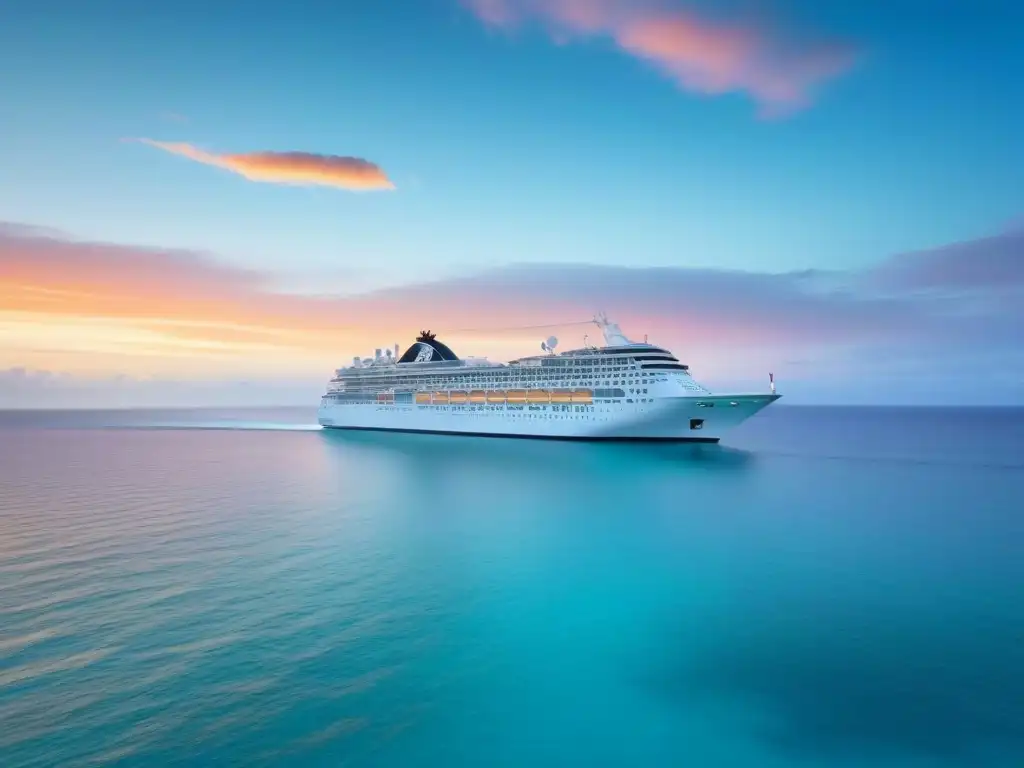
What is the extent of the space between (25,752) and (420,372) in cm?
7471

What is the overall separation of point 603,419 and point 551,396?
8188 millimetres

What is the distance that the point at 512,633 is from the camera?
14.2 meters

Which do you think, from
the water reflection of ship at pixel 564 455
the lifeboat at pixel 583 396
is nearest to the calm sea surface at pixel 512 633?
the water reflection of ship at pixel 564 455

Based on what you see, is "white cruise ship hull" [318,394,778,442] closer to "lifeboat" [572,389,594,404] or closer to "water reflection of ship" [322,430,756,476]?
"lifeboat" [572,389,594,404]

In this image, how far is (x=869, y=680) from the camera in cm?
1174

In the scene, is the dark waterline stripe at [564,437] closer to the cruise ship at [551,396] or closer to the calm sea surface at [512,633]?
the cruise ship at [551,396]

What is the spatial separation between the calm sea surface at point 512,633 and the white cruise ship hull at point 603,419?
963 inches

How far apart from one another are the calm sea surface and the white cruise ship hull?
24471mm

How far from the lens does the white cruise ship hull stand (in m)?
55.9

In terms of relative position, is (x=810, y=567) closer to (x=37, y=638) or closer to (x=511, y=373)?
(x=37, y=638)

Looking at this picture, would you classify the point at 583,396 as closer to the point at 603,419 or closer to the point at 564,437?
the point at 603,419

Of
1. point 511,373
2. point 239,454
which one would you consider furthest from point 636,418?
point 239,454

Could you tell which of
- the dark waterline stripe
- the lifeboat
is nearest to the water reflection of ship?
the dark waterline stripe

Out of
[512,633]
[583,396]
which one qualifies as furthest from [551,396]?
[512,633]
